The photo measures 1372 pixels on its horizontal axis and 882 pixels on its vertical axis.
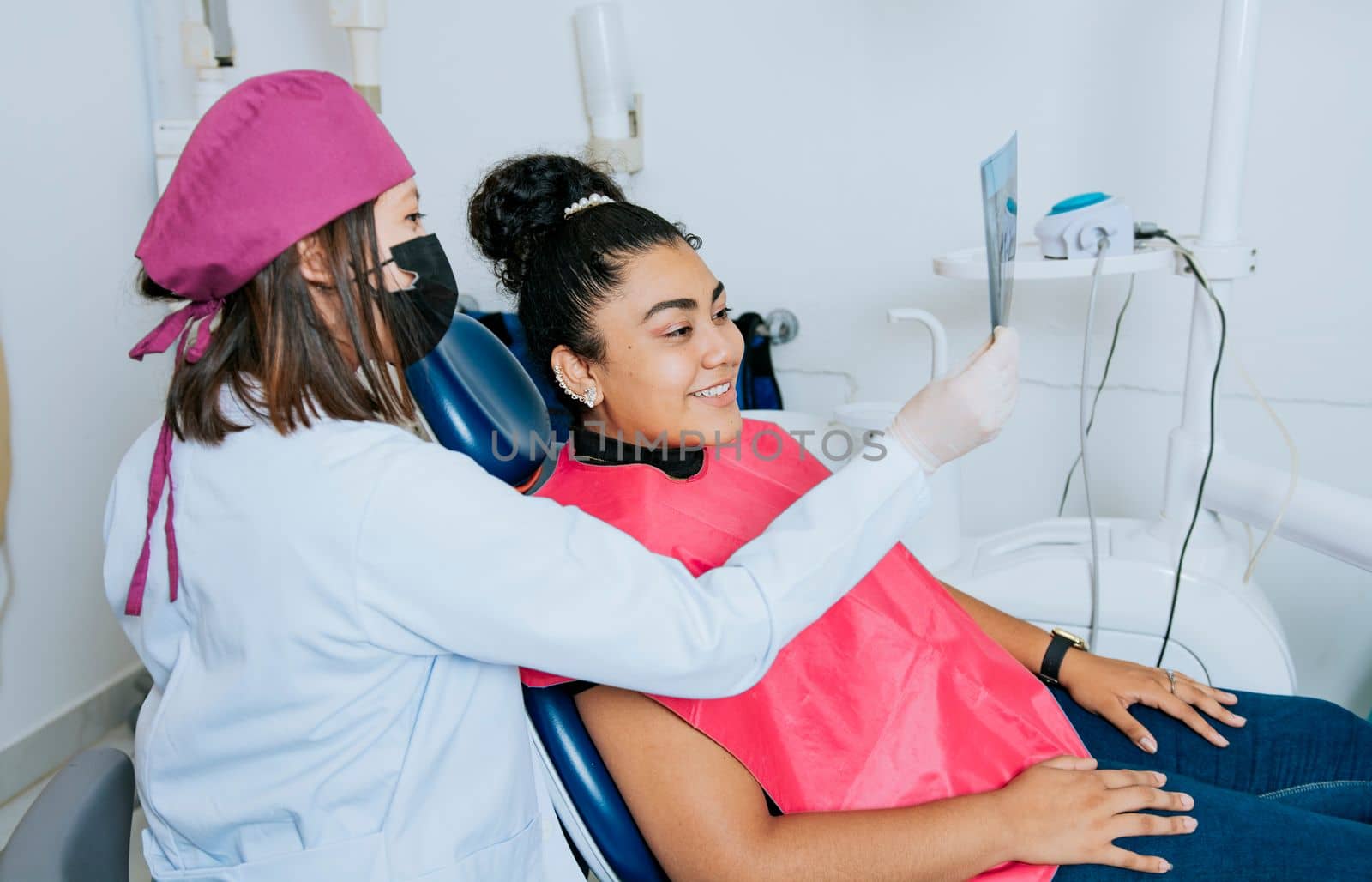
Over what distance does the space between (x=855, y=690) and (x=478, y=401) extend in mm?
484

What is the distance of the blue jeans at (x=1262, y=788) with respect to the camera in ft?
3.12

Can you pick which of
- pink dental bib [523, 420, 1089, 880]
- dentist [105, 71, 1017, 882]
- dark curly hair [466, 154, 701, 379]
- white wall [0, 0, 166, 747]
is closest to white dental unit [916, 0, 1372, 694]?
pink dental bib [523, 420, 1089, 880]

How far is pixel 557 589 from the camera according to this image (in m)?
0.80

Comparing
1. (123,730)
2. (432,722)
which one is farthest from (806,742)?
(123,730)

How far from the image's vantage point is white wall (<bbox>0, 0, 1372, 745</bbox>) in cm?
171

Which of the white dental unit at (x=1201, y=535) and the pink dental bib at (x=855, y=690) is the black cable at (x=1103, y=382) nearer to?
the white dental unit at (x=1201, y=535)

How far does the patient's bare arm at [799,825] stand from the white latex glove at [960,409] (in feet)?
1.08

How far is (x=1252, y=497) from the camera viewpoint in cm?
146

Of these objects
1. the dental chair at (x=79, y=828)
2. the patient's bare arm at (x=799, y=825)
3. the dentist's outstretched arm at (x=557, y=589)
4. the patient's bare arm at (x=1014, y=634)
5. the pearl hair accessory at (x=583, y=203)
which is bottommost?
the patient's bare arm at (x=1014, y=634)

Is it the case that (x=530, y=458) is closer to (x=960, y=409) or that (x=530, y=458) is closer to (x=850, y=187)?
(x=960, y=409)

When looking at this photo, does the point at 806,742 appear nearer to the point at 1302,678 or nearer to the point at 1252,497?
the point at 1252,497

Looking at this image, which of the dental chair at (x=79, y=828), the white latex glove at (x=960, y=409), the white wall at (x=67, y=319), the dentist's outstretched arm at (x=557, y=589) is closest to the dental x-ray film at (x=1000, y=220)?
the white latex glove at (x=960, y=409)

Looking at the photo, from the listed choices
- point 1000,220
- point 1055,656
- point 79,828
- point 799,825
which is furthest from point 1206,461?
point 79,828

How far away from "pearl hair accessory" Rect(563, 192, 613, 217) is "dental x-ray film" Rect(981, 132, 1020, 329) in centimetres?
43
